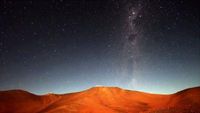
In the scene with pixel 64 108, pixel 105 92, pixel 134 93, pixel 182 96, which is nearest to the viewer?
pixel 64 108

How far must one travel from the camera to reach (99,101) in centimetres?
6266

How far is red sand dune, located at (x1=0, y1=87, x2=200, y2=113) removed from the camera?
5378 cm

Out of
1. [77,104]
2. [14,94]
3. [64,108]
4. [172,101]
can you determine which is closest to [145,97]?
[172,101]

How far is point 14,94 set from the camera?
6819 centimetres

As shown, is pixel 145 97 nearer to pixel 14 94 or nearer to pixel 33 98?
pixel 33 98

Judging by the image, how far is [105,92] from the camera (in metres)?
69.4

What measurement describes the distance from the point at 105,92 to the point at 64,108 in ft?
67.2

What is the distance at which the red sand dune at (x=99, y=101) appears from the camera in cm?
5378

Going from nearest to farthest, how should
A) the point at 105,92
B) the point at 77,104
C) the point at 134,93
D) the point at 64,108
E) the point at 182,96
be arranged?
the point at 64,108 → the point at 77,104 → the point at 182,96 → the point at 105,92 → the point at 134,93

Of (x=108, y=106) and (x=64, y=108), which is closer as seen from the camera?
(x=64, y=108)

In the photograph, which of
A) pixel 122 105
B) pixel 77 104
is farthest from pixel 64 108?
pixel 122 105

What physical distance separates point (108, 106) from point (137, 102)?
10031mm

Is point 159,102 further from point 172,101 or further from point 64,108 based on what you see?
point 64,108

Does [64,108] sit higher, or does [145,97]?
[145,97]
